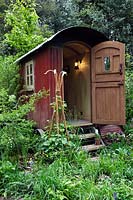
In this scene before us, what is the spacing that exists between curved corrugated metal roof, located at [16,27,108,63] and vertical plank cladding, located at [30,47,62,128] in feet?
0.47

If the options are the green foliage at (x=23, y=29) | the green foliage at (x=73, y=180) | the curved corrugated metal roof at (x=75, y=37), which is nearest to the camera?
the green foliage at (x=73, y=180)

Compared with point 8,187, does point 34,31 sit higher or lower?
higher

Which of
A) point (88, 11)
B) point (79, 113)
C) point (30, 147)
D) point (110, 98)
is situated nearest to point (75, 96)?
point (79, 113)

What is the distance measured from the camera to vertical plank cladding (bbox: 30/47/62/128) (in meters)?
5.19

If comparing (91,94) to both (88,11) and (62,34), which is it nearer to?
(62,34)

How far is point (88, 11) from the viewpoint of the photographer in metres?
9.71

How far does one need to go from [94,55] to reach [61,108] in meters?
1.84

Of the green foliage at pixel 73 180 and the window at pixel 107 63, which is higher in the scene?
the window at pixel 107 63

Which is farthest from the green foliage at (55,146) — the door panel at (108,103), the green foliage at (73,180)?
the door panel at (108,103)

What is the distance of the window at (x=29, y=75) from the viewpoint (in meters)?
6.23

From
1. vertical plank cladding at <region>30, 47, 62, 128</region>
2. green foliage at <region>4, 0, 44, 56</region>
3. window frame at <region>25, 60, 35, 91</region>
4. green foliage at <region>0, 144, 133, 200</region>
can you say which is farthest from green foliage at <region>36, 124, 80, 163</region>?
green foliage at <region>4, 0, 44, 56</region>

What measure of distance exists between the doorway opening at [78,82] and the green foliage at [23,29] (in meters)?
2.11

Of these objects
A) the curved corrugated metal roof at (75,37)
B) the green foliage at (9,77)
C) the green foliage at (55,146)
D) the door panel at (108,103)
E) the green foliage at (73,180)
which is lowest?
the green foliage at (73,180)

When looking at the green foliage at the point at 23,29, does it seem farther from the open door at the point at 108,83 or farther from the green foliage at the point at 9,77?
the open door at the point at 108,83
